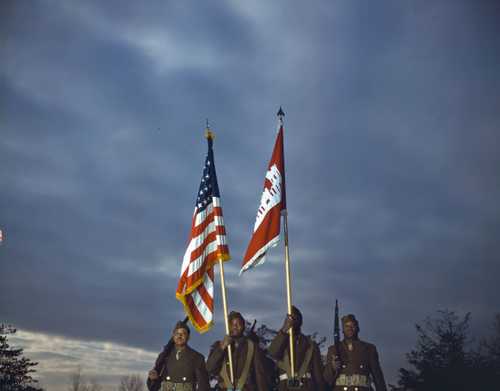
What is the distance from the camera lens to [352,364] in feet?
45.1

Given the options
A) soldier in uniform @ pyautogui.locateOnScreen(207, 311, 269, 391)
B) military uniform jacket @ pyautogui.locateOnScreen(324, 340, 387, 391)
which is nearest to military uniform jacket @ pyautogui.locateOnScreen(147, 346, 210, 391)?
soldier in uniform @ pyautogui.locateOnScreen(207, 311, 269, 391)

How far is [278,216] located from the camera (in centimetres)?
1489

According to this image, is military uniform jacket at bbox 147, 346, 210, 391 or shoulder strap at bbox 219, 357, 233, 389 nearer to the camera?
shoulder strap at bbox 219, 357, 233, 389

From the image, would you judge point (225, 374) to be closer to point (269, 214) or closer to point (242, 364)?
point (242, 364)

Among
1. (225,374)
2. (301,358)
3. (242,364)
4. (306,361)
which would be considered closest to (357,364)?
(306,361)

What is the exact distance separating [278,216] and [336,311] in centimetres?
281

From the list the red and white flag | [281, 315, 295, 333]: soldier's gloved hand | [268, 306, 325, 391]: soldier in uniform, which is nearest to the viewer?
[281, 315, 295, 333]: soldier's gloved hand

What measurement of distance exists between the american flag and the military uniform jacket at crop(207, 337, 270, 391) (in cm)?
101

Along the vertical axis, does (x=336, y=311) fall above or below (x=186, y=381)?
above

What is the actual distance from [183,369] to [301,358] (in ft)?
8.51

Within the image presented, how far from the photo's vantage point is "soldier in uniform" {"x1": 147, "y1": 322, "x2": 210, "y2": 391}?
13734 mm

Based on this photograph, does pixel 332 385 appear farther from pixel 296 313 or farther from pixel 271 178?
pixel 271 178

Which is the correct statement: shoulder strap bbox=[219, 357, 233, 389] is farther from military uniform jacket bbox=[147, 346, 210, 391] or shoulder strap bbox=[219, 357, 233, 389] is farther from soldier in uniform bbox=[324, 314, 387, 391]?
soldier in uniform bbox=[324, 314, 387, 391]

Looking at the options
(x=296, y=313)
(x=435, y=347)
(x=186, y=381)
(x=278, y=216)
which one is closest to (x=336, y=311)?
(x=296, y=313)
